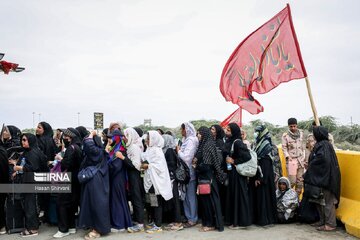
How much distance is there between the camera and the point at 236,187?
5770mm

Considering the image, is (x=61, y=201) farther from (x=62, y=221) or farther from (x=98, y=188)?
(x=98, y=188)

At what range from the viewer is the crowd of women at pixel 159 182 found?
5.50m

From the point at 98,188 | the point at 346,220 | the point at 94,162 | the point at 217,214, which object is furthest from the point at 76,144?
the point at 346,220

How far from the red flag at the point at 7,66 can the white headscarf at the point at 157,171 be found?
6181 millimetres

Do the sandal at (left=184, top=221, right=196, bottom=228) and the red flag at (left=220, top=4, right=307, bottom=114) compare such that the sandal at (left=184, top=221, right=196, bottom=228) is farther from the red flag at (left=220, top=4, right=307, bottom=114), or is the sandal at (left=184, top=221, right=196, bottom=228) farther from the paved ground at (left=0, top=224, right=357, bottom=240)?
the red flag at (left=220, top=4, right=307, bottom=114)

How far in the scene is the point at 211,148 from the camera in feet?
18.6

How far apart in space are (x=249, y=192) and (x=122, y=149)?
2.46 meters

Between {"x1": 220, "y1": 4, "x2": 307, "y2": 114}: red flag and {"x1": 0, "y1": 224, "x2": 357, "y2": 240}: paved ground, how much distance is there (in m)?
2.57

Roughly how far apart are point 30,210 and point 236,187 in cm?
364

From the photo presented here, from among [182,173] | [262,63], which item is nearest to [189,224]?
[182,173]

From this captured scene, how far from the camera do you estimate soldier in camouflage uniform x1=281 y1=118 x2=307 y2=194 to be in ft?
23.0

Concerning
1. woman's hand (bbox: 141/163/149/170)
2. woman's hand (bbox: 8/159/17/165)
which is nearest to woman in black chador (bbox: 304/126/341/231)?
woman's hand (bbox: 141/163/149/170)

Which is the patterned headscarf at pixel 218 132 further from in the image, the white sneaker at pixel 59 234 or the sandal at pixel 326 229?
the white sneaker at pixel 59 234

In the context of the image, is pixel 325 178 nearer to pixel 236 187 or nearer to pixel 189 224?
pixel 236 187
